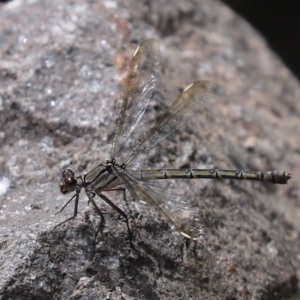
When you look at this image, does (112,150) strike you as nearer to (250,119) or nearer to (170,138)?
(170,138)

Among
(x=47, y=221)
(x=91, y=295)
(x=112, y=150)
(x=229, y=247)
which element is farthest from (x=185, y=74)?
(x=91, y=295)

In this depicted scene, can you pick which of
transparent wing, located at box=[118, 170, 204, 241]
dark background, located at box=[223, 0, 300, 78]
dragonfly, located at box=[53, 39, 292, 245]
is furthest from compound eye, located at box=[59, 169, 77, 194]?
dark background, located at box=[223, 0, 300, 78]

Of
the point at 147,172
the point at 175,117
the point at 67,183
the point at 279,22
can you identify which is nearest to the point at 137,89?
the point at 175,117

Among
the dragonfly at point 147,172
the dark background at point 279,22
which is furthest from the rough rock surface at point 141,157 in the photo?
the dark background at point 279,22

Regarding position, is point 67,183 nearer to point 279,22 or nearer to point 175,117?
point 175,117

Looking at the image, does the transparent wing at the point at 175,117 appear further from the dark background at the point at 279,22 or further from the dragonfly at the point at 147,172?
the dark background at the point at 279,22

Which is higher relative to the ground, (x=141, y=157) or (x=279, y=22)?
(x=141, y=157)

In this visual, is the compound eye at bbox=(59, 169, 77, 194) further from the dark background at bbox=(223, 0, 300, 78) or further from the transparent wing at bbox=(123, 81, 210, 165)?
the dark background at bbox=(223, 0, 300, 78)
